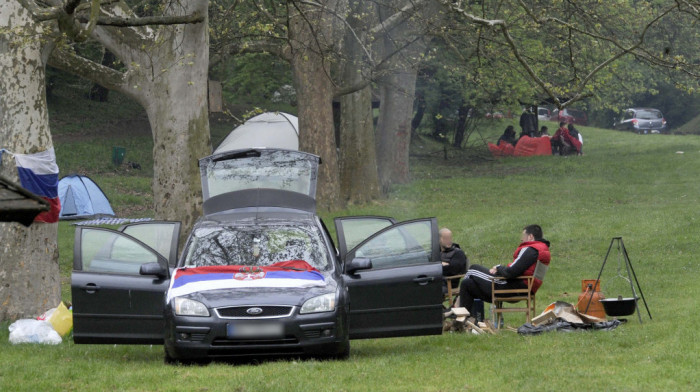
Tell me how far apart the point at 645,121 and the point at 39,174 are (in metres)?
50.9

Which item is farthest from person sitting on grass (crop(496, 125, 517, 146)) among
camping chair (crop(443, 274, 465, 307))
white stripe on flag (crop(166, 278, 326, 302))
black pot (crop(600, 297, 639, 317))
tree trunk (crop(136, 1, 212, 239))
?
white stripe on flag (crop(166, 278, 326, 302))

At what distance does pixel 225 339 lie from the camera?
28.3 ft

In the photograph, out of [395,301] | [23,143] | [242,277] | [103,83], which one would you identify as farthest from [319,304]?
[103,83]

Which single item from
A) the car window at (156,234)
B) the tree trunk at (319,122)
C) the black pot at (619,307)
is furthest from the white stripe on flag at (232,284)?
the tree trunk at (319,122)

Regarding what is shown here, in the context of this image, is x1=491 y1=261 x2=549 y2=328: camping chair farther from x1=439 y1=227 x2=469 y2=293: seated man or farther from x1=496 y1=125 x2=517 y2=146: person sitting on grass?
x1=496 y1=125 x2=517 y2=146: person sitting on grass

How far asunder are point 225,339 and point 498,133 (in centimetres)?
4470

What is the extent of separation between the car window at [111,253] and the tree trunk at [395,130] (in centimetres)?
2129

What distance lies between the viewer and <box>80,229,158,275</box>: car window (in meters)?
9.60

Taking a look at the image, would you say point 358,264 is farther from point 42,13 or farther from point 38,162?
point 38,162

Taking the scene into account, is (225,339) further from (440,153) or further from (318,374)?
(440,153)

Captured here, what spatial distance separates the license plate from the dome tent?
900 inches

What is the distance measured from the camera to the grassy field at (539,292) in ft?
26.0

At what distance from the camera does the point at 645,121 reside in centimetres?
5869

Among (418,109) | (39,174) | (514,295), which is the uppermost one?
(418,109)
